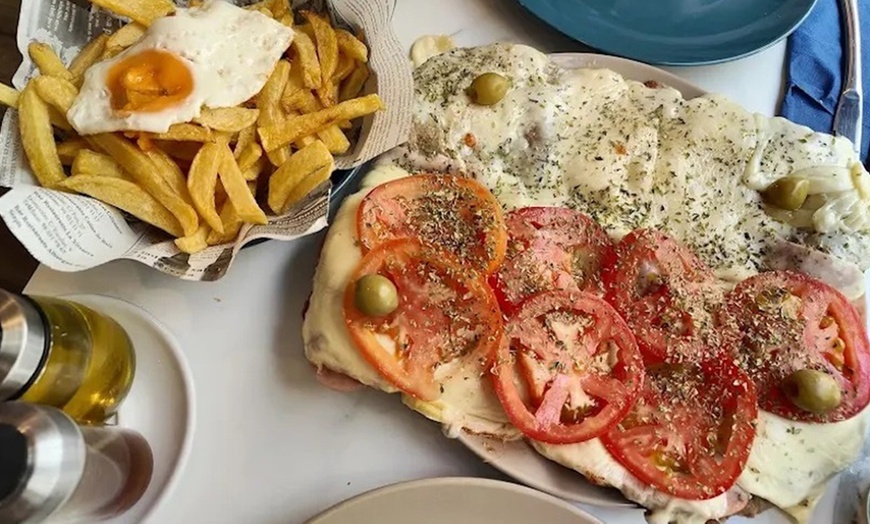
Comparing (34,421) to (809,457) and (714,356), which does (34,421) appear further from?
(809,457)

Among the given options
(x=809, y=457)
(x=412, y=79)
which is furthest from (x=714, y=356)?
(x=412, y=79)

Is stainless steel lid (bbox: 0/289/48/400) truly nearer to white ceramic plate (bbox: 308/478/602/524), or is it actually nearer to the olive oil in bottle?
the olive oil in bottle

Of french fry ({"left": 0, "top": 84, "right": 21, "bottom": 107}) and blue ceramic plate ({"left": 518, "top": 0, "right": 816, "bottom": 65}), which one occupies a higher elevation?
french fry ({"left": 0, "top": 84, "right": 21, "bottom": 107})

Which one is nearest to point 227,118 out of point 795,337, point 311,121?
point 311,121

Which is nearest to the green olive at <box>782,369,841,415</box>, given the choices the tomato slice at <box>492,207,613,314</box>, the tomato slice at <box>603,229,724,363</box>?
the tomato slice at <box>603,229,724,363</box>

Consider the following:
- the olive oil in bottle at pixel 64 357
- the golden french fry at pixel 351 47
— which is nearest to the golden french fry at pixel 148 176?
the olive oil in bottle at pixel 64 357

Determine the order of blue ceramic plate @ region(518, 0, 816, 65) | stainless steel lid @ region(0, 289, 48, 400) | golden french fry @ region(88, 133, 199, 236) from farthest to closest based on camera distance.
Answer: blue ceramic plate @ region(518, 0, 816, 65) → golden french fry @ region(88, 133, 199, 236) → stainless steel lid @ region(0, 289, 48, 400)

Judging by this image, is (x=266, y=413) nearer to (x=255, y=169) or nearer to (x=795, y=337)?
(x=255, y=169)
